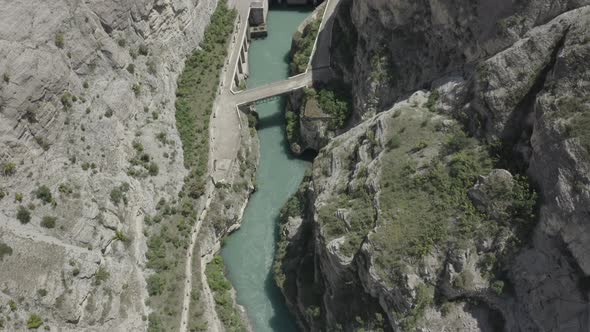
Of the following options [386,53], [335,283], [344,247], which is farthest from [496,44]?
[335,283]

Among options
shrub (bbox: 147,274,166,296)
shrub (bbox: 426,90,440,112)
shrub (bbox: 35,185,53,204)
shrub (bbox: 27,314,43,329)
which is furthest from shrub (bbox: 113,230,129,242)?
shrub (bbox: 426,90,440,112)

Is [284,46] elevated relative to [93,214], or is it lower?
elevated

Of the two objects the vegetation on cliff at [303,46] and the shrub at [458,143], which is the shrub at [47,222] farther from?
the vegetation on cliff at [303,46]

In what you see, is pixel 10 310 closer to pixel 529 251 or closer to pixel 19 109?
pixel 19 109

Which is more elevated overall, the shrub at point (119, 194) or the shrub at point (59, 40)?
the shrub at point (59, 40)

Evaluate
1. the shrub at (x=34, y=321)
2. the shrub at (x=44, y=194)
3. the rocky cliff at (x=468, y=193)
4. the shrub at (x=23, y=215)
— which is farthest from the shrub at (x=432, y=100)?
the shrub at (x=34, y=321)

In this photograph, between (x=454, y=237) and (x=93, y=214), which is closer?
(x=454, y=237)
